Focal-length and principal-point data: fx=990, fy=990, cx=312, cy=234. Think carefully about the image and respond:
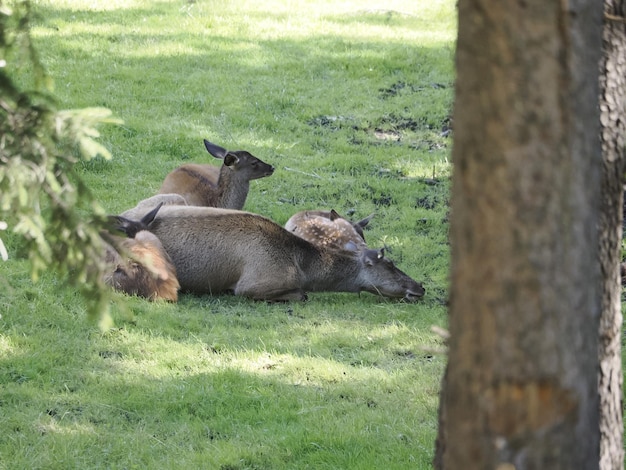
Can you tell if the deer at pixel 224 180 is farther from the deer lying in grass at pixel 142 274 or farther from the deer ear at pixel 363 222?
the deer lying in grass at pixel 142 274

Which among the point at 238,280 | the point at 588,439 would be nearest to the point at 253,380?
the point at 238,280

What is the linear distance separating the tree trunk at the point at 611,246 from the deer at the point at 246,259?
16.9 feet

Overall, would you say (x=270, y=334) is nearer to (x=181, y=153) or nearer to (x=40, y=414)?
(x=40, y=414)

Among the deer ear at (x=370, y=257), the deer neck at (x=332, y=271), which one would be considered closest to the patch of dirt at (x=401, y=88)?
the deer neck at (x=332, y=271)

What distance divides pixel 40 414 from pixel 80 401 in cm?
31

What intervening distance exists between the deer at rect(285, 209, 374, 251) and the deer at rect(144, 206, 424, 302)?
500mm

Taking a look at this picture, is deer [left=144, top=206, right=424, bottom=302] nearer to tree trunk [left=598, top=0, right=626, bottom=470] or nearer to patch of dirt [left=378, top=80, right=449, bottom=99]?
tree trunk [left=598, top=0, right=626, bottom=470]

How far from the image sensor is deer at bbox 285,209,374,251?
10.4 meters

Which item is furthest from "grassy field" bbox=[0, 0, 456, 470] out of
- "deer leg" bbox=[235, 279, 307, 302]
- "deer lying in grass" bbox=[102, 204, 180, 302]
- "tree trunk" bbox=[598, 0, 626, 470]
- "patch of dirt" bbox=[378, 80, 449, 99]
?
"tree trunk" bbox=[598, 0, 626, 470]

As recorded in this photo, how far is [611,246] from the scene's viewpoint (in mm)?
4176

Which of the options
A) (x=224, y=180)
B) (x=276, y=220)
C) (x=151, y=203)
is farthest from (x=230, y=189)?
(x=151, y=203)

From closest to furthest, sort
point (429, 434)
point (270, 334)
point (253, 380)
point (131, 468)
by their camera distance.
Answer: point (131, 468), point (429, 434), point (253, 380), point (270, 334)

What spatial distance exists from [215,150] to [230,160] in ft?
2.29

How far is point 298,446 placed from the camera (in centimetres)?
584
